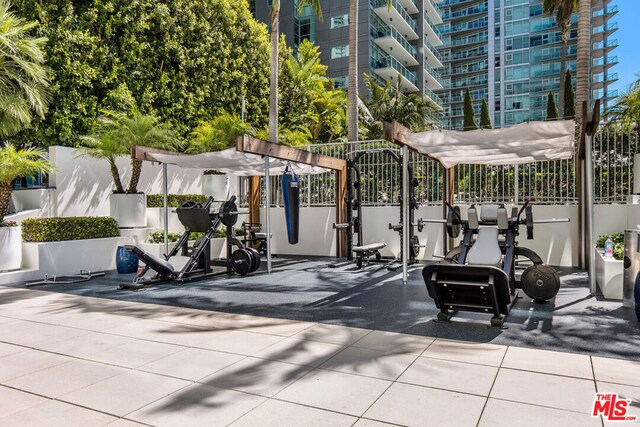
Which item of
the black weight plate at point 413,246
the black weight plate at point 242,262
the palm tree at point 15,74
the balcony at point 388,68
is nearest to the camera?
the palm tree at point 15,74

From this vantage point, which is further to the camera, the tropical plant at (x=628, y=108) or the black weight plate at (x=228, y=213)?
the black weight plate at (x=228, y=213)

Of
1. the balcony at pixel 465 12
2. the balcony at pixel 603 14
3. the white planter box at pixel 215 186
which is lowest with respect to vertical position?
the white planter box at pixel 215 186

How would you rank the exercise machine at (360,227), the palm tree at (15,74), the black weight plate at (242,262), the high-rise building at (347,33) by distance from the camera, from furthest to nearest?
the high-rise building at (347,33) < the exercise machine at (360,227) < the black weight plate at (242,262) < the palm tree at (15,74)

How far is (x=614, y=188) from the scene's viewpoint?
8.80m

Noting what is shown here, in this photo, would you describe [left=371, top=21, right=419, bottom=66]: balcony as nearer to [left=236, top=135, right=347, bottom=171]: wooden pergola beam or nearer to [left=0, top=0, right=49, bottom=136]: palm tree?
[left=236, top=135, right=347, bottom=171]: wooden pergola beam

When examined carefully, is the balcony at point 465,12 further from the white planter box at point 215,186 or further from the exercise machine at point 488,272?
the exercise machine at point 488,272

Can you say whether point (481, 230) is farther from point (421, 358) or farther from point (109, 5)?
point (109, 5)

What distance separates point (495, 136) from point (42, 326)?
254 inches

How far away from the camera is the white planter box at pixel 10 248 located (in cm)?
787

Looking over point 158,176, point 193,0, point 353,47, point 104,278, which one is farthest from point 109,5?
point 104,278

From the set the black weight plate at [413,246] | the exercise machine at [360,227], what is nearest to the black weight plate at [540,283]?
the exercise machine at [360,227]

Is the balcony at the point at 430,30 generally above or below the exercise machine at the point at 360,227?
above
